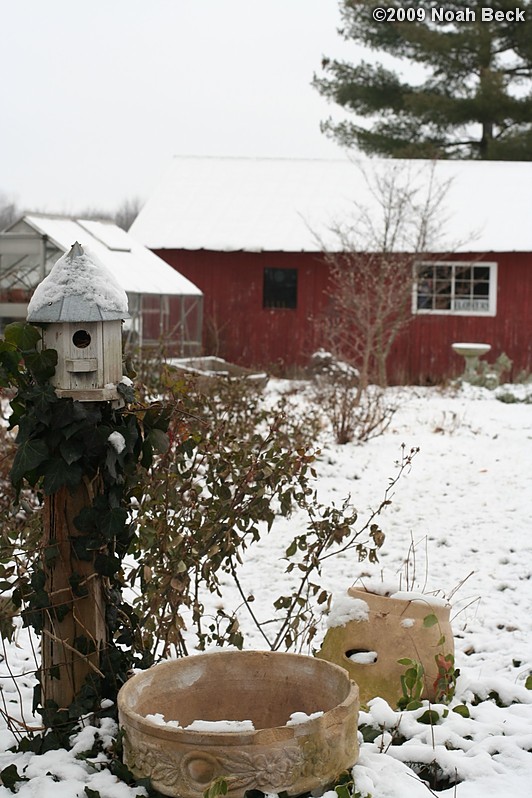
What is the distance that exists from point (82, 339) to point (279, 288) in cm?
1618

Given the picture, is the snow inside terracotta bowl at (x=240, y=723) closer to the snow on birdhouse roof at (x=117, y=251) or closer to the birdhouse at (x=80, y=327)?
the birdhouse at (x=80, y=327)

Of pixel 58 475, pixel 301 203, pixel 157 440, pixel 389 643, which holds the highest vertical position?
pixel 301 203

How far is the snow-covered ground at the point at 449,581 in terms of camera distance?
11.2 ft

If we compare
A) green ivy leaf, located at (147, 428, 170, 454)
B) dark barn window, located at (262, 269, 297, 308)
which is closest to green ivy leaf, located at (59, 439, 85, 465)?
→ green ivy leaf, located at (147, 428, 170, 454)

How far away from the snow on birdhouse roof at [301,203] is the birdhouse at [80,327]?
1505 centimetres

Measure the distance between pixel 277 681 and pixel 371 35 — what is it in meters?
26.8

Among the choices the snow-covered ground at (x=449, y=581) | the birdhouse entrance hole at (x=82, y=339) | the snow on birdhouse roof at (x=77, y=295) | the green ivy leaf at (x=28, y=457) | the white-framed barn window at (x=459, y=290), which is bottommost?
the snow-covered ground at (x=449, y=581)

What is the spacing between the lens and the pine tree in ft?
86.2

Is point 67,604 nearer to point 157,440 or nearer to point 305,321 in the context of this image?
point 157,440

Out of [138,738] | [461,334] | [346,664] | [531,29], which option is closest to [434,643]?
[346,664]

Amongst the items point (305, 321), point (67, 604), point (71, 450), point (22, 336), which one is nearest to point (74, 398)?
point (71, 450)

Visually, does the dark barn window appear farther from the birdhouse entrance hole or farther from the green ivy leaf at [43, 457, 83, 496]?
the green ivy leaf at [43, 457, 83, 496]

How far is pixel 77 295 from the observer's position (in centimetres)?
362

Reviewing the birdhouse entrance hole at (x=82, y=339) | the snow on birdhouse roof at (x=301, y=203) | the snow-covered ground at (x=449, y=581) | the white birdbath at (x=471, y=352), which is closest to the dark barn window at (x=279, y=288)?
the snow on birdhouse roof at (x=301, y=203)
